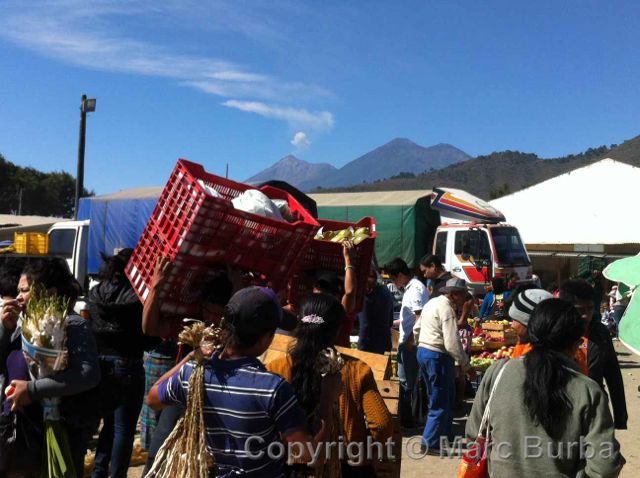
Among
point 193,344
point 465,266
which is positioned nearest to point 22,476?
point 193,344

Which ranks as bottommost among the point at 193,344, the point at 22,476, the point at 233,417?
the point at 22,476

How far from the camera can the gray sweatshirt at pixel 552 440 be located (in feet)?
9.27

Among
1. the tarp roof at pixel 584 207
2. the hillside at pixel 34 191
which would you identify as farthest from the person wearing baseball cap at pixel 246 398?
the hillside at pixel 34 191

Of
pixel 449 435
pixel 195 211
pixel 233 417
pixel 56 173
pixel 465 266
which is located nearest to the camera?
pixel 233 417

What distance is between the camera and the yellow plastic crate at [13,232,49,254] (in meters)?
15.9

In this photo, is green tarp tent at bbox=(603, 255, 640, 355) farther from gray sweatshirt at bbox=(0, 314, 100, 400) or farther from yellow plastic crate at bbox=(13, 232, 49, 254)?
yellow plastic crate at bbox=(13, 232, 49, 254)

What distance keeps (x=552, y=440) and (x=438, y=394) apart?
4067 mm

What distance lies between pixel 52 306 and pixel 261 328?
1328 millimetres

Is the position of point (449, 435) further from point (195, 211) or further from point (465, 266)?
point (465, 266)

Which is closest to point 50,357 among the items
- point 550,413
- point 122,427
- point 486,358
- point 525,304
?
point 122,427

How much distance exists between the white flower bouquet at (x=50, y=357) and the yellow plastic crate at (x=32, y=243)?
1332 cm

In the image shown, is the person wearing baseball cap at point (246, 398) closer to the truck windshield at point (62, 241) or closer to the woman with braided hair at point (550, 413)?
the woman with braided hair at point (550, 413)

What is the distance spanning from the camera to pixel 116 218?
1797cm

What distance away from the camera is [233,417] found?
8.04ft
